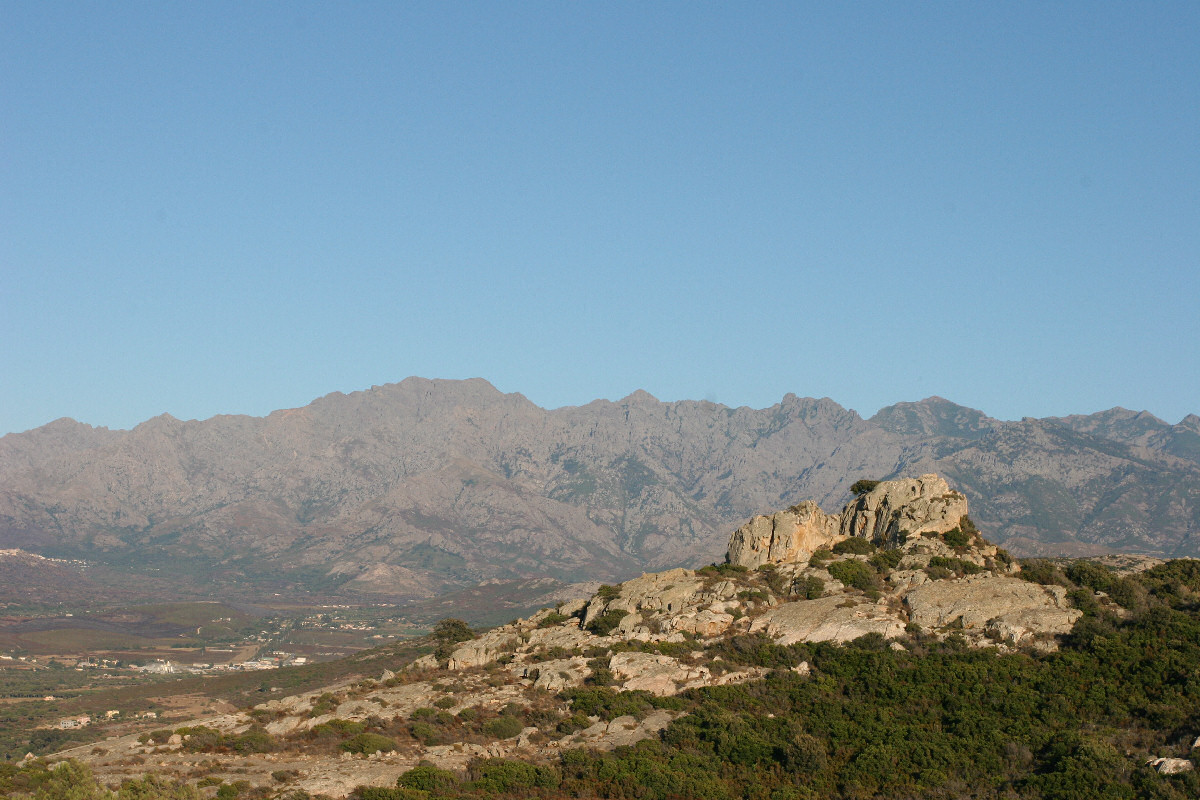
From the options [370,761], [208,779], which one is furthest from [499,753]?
[208,779]

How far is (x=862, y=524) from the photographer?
333ft

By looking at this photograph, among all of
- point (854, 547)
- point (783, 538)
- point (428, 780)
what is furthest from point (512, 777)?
point (854, 547)

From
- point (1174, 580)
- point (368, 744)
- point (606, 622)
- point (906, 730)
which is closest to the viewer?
point (906, 730)

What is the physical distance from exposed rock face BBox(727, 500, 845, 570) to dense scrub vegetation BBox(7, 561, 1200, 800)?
22261 millimetres

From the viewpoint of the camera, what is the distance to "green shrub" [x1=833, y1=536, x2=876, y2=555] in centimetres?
9438

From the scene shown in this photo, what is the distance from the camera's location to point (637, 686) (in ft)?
236

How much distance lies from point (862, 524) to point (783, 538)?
997cm

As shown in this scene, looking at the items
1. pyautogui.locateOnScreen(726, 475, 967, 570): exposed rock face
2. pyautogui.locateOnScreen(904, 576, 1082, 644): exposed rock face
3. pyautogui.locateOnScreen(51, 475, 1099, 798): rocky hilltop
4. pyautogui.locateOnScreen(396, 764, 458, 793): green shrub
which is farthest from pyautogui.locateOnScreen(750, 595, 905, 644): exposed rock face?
pyautogui.locateOnScreen(396, 764, 458, 793): green shrub

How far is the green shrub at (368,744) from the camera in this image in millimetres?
63750

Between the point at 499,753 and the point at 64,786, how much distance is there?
2492cm

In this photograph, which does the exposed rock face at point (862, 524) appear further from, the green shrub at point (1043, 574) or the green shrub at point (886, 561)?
the green shrub at point (1043, 574)

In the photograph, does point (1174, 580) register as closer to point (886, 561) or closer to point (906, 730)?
point (886, 561)

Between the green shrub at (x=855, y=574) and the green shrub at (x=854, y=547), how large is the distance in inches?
260

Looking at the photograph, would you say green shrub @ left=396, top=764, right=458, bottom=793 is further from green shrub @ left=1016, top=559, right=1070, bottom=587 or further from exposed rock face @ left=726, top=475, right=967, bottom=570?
green shrub @ left=1016, top=559, right=1070, bottom=587
